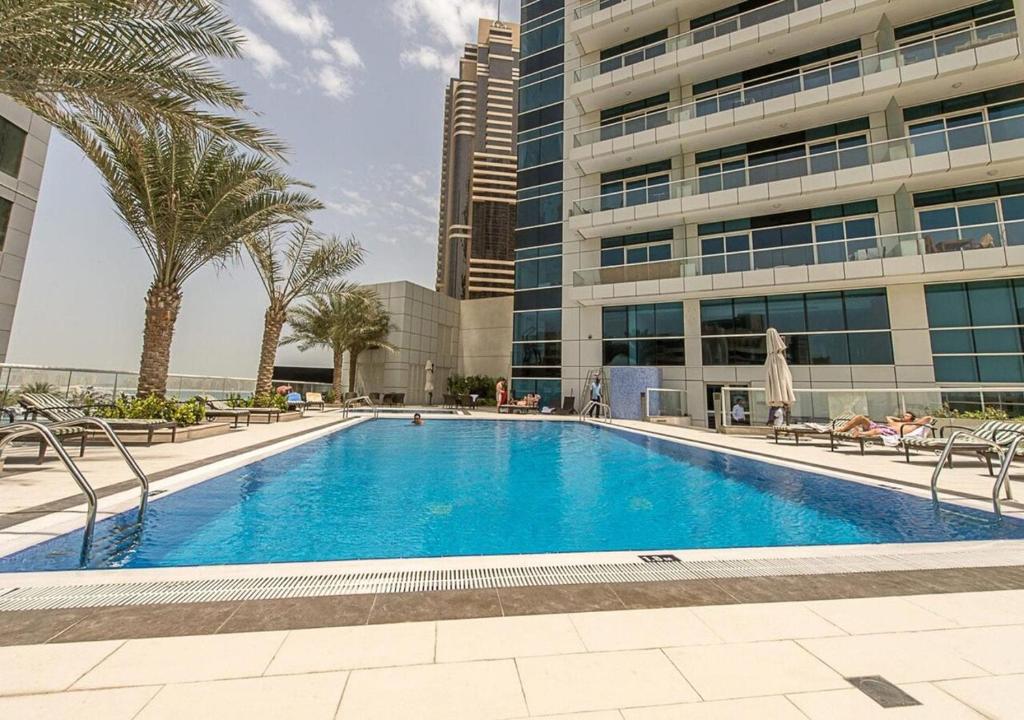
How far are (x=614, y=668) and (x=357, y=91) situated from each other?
2101 centimetres

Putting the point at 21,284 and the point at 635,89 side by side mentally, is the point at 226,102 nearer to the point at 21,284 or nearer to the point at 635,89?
the point at 21,284

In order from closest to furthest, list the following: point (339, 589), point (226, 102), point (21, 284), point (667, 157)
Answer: point (339, 589)
point (226, 102)
point (21, 284)
point (667, 157)

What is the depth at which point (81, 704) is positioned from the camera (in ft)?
5.42

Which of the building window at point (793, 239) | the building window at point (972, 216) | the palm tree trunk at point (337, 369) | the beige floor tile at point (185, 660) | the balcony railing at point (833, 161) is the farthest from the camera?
the palm tree trunk at point (337, 369)

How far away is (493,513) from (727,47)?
71.5 feet

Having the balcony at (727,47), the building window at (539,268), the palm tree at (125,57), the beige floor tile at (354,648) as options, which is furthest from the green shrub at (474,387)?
the beige floor tile at (354,648)

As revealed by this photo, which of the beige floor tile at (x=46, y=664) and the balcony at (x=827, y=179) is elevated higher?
the balcony at (x=827, y=179)

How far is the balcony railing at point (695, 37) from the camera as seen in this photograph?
17.3 m

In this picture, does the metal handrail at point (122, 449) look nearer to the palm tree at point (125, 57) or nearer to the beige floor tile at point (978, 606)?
the palm tree at point (125, 57)

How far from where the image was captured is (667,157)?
20.7 metres

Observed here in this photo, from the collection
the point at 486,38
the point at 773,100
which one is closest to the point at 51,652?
the point at 773,100

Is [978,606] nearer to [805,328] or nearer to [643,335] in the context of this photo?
[805,328]

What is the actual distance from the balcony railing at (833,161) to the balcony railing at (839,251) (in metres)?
2.72

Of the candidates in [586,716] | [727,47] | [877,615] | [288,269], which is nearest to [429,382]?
[288,269]
